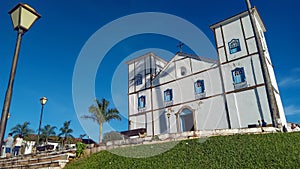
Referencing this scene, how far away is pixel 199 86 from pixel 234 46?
4396 mm

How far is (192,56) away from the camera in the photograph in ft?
65.3

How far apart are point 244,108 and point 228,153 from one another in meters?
9.05

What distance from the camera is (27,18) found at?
12.1 ft

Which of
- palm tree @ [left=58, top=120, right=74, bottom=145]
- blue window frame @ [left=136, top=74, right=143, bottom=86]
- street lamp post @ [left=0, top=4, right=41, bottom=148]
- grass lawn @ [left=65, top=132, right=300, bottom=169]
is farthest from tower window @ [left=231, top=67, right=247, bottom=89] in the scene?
palm tree @ [left=58, top=120, right=74, bottom=145]

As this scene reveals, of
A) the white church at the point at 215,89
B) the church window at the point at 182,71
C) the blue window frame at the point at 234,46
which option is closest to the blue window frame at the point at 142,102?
the white church at the point at 215,89

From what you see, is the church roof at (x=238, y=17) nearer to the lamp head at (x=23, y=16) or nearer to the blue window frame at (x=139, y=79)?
the blue window frame at (x=139, y=79)

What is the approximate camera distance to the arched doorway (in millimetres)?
18375

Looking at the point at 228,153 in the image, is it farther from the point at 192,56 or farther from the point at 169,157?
the point at 192,56

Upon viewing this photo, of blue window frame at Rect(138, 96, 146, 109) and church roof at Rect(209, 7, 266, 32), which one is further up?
church roof at Rect(209, 7, 266, 32)

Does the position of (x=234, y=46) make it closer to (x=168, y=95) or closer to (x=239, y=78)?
(x=239, y=78)

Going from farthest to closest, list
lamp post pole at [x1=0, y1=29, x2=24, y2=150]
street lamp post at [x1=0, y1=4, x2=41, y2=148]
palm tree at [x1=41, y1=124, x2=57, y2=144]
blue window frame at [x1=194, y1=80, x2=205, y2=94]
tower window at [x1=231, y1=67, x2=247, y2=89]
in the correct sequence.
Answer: palm tree at [x1=41, y1=124, x2=57, y2=144] < blue window frame at [x1=194, y1=80, x2=205, y2=94] < tower window at [x1=231, y1=67, x2=247, y2=89] < street lamp post at [x1=0, y1=4, x2=41, y2=148] < lamp post pole at [x1=0, y1=29, x2=24, y2=150]

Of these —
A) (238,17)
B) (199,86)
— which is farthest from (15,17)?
(238,17)

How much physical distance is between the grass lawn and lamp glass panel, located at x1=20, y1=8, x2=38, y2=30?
6081 mm

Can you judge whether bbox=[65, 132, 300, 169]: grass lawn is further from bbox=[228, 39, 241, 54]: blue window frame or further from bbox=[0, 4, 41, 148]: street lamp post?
bbox=[228, 39, 241, 54]: blue window frame
